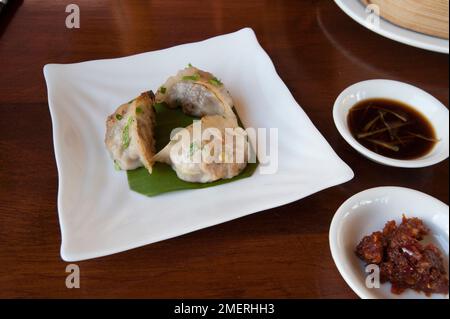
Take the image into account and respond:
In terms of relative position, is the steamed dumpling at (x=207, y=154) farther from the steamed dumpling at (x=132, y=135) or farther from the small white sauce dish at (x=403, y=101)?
the small white sauce dish at (x=403, y=101)

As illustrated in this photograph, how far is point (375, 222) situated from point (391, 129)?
269mm

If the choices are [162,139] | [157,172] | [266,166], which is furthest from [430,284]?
[162,139]

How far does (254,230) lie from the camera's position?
3.17 feet

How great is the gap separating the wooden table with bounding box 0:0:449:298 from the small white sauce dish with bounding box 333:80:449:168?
0.03 meters

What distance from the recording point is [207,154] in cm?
106

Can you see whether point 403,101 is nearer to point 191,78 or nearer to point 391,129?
point 391,129

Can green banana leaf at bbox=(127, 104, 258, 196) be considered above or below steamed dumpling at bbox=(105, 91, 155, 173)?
below

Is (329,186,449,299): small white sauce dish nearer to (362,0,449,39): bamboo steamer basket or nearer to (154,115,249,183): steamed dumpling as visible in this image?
(154,115,249,183): steamed dumpling

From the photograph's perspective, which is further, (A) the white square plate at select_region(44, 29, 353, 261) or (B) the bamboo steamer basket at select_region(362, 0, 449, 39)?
(B) the bamboo steamer basket at select_region(362, 0, 449, 39)

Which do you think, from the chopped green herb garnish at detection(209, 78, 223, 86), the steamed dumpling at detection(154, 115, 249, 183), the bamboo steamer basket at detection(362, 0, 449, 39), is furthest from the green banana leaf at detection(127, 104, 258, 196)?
the bamboo steamer basket at detection(362, 0, 449, 39)

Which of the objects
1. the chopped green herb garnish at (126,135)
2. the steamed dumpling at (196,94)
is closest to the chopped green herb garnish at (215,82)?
the steamed dumpling at (196,94)

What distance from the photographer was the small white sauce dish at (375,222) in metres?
0.75

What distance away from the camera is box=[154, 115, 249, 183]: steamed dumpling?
105cm

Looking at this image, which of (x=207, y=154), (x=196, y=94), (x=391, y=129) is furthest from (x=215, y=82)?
(x=391, y=129)
